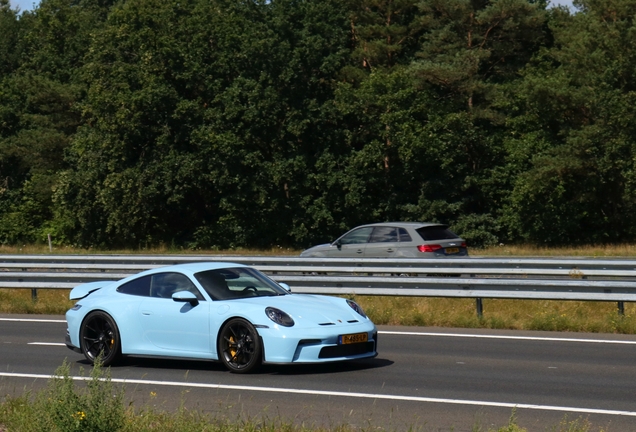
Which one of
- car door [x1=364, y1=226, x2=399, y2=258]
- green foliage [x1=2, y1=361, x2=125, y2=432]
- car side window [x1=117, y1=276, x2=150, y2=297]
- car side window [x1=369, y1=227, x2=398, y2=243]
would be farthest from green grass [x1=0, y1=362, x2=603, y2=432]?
car side window [x1=369, y1=227, x2=398, y2=243]

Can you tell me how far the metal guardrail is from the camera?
14780 millimetres

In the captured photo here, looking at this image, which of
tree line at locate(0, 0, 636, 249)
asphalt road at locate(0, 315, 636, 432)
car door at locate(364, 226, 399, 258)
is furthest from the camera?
tree line at locate(0, 0, 636, 249)

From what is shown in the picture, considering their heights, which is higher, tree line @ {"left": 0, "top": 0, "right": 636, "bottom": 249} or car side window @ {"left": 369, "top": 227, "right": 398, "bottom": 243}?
tree line @ {"left": 0, "top": 0, "right": 636, "bottom": 249}

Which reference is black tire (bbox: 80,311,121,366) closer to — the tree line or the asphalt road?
the asphalt road

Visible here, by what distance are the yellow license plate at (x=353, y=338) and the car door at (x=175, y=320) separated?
5.13 ft

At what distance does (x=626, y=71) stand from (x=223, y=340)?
3256 centimetres

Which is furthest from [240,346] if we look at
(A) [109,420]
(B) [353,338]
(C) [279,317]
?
(A) [109,420]

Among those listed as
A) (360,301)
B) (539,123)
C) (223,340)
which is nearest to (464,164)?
(539,123)

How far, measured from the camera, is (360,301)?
18078mm

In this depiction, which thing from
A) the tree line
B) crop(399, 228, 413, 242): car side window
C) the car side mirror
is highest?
the tree line

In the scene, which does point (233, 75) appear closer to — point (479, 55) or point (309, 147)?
point (309, 147)

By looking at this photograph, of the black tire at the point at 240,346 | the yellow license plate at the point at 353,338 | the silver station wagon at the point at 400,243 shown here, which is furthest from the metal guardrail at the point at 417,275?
the black tire at the point at 240,346

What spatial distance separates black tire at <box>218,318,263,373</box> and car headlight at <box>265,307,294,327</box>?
241 mm

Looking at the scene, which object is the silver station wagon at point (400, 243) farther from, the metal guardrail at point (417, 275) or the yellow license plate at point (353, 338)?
the yellow license plate at point (353, 338)
